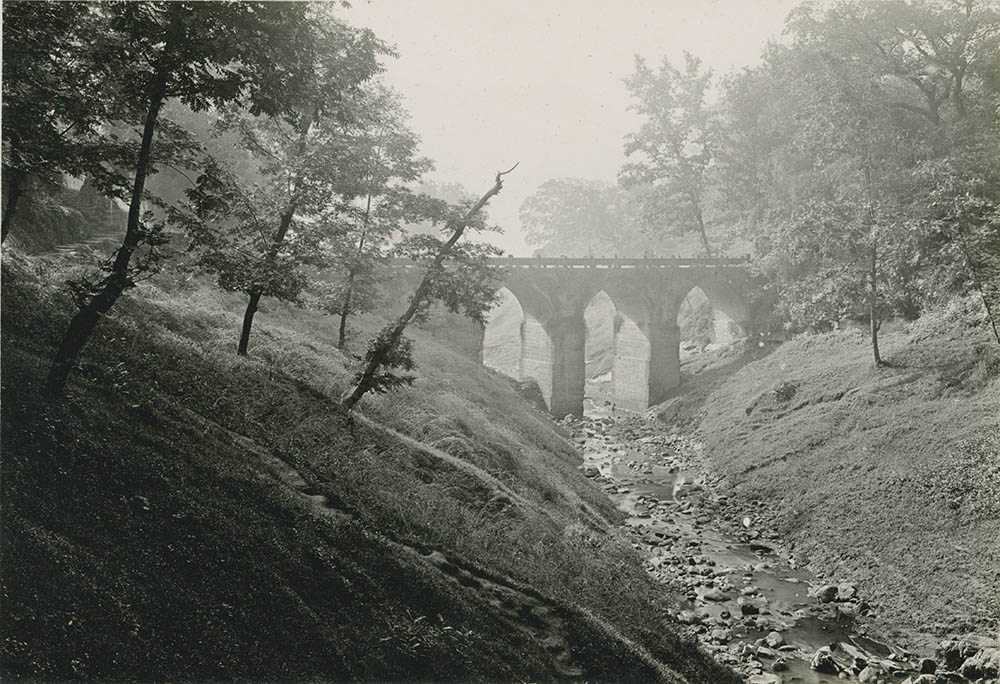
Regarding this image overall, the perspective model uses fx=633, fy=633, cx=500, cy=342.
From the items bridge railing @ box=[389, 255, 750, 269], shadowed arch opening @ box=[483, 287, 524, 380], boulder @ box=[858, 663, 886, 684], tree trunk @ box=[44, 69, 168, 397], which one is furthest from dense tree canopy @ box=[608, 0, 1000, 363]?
shadowed arch opening @ box=[483, 287, 524, 380]

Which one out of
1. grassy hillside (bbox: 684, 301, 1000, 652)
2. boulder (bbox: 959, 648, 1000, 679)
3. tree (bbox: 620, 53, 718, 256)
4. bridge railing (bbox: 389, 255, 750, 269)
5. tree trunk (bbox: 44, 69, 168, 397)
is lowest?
boulder (bbox: 959, 648, 1000, 679)

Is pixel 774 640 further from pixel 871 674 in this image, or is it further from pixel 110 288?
pixel 110 288

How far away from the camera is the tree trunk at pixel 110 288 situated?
749cm

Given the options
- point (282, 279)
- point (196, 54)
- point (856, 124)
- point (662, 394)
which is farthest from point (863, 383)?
point (196, 54)

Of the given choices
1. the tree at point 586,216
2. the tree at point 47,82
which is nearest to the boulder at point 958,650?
the tree at point 47,82

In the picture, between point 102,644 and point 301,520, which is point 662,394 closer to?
point 301,520

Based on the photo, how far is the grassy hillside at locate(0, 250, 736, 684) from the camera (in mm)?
4914

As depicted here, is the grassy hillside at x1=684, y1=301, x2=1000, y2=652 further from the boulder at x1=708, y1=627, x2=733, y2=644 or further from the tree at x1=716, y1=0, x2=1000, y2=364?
the boulder at x1=708, y1=627, x2=733, y2=644

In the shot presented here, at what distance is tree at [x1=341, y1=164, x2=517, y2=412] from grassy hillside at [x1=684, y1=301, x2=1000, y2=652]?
32.6 feet

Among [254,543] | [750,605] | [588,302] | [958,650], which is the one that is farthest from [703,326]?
[254,543]

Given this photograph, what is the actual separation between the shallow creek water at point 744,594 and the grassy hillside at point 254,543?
0.96 meters

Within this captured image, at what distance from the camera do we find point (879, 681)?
32.7 ft

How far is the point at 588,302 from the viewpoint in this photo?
3738cm

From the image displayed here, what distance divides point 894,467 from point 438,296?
11929mm
